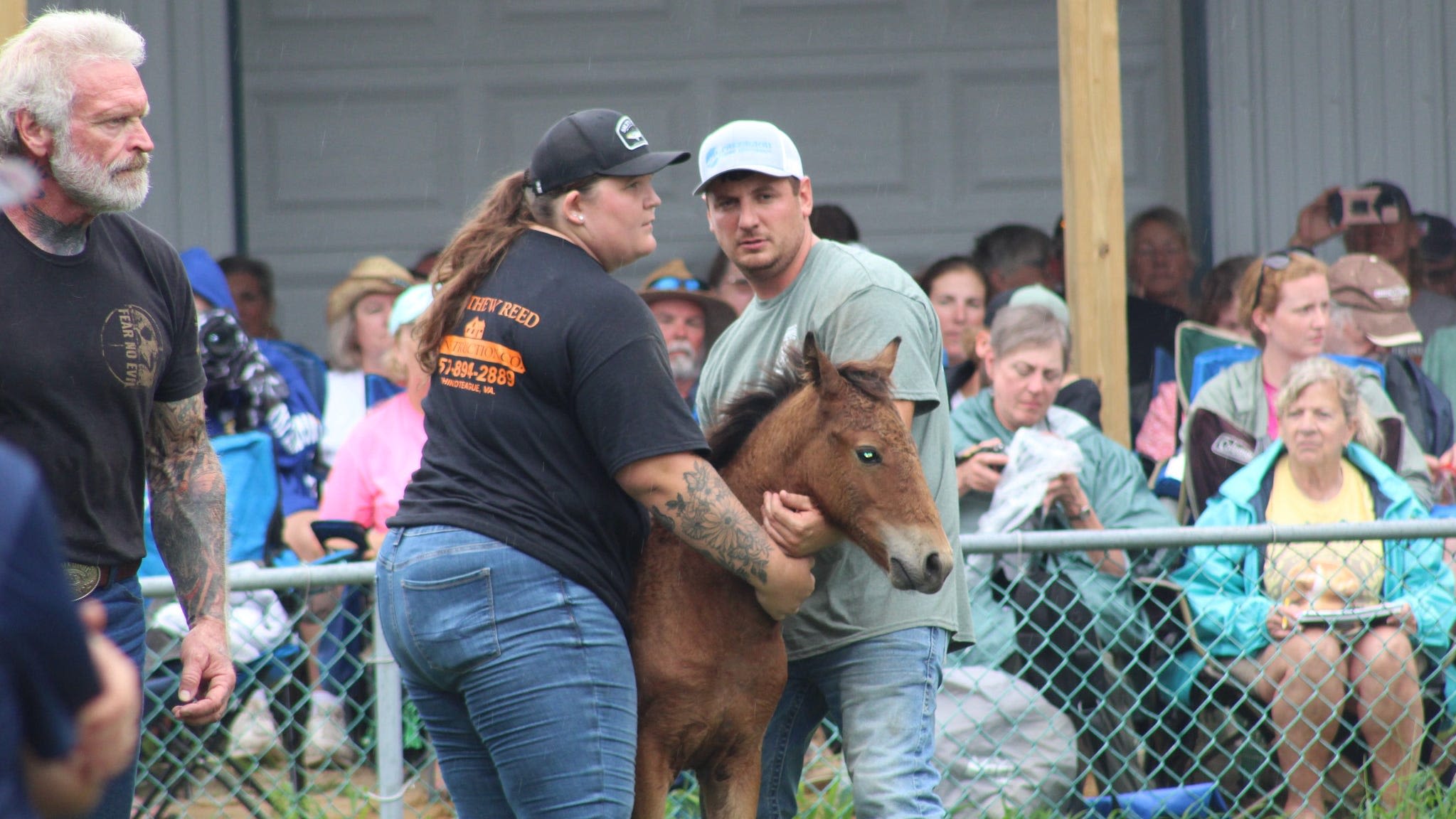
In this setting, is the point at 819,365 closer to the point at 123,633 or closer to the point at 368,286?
the point at 123,633

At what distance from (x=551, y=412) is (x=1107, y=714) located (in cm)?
259

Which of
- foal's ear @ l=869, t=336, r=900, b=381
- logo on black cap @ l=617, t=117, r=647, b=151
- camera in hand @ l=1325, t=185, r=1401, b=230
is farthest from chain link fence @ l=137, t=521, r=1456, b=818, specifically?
camera in hand @ l=1325, t=185, r=1401, b=230

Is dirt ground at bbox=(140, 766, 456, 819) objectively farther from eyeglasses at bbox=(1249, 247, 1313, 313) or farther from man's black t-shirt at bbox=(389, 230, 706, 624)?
eyeglasses at bbox=(1249, 247, 1313, 313)

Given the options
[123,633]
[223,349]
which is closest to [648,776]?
[123,633]

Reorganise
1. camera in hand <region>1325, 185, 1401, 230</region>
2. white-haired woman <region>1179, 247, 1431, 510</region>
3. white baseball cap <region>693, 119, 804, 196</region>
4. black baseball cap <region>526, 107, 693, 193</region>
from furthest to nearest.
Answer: camera in hand <region>1325, 185, 1401, 230</region> < white-haired woman <region>1179, 247, 1431, 510</region> < white baseball cap <region>693, 119, 804, 196</region> < black baseball cap <region>526, 107, 693, 193</region>

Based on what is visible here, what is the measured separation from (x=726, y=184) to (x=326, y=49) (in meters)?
5.34

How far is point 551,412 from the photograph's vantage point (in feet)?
8.82

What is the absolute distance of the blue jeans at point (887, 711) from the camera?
3.09 metres

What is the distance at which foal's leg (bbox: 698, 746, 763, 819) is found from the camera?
9.81 feet

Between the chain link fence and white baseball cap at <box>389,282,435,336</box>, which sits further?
white baseball cap at <box>389,282,435,336</box>

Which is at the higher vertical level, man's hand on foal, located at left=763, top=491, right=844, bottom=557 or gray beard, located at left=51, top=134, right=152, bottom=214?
gray beard, located at left=51, top=134, right=152, bottom=214

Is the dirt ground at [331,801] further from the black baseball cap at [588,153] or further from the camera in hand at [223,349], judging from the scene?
the black baseball cap at [588,153]

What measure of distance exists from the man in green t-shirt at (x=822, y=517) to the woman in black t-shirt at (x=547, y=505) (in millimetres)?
380

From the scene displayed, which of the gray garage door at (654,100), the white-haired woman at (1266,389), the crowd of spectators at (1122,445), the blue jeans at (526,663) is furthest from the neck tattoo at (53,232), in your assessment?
the gray garage door at (654,100)
